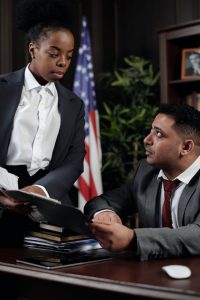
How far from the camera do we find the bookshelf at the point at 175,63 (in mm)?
4336

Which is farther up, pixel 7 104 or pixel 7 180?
pixel 7 104

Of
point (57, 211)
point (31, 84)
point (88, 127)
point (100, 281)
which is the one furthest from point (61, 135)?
point (88, 127)

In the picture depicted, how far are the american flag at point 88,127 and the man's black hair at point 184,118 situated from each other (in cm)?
232

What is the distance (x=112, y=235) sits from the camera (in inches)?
64.4

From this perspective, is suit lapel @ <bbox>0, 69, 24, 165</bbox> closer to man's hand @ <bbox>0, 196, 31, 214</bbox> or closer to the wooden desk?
man's hand @ <bbox>0, 196, 31, 214</bbox>

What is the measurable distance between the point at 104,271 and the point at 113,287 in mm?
164

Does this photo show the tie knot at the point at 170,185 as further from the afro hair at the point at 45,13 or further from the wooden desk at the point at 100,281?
Result: the afro hair at the point at 45,13

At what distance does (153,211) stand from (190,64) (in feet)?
8.08

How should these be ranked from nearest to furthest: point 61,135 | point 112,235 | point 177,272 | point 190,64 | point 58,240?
point 177,272 → point 112,235 → point 58,240 → point 61,135 → point 190,64

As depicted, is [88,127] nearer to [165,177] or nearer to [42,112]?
[42,112]

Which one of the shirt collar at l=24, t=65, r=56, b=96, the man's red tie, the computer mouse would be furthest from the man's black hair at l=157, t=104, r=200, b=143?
the computer mouse

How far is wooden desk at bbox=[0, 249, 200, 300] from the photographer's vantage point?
4.17 ft

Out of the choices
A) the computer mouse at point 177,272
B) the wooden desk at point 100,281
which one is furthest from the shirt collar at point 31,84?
the computer mouse at point 177,272

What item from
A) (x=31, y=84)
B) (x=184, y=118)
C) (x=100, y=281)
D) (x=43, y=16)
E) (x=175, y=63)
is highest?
(x=175, y=63)
